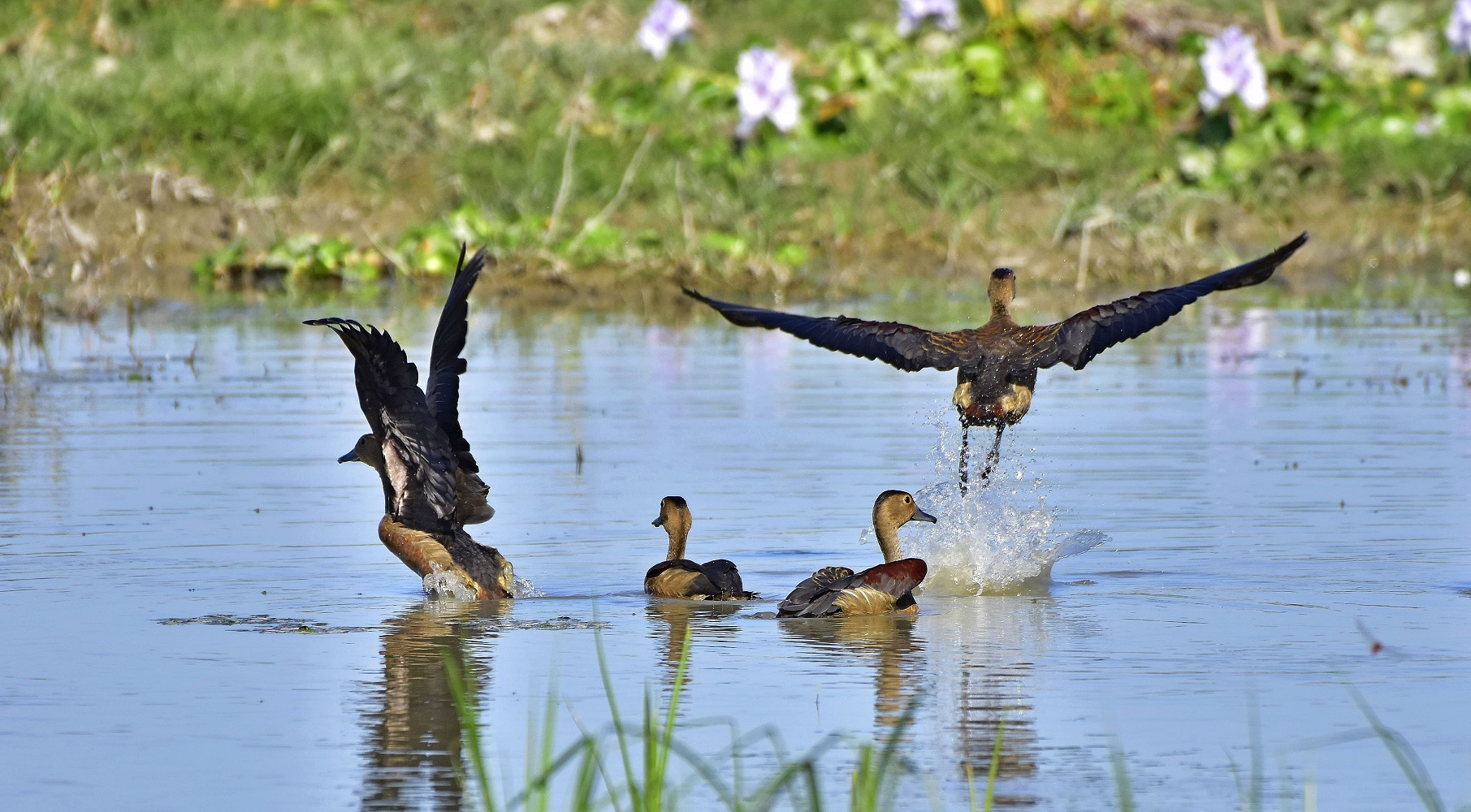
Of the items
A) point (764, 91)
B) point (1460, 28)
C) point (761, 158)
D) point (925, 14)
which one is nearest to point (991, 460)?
point (764, 91)

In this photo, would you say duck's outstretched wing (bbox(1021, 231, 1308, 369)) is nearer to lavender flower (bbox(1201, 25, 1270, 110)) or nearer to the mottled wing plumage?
the mottled wing plumage

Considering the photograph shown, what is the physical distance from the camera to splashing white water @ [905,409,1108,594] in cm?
895

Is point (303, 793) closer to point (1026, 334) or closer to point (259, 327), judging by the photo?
point (1026, 334)

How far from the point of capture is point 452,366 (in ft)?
29.3

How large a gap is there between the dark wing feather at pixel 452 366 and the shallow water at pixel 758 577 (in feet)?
1.87

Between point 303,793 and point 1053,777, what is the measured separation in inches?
67.2

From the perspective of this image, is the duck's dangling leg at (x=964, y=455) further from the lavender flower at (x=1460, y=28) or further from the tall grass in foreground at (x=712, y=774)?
the lavender flower at (x=1460, y=28)

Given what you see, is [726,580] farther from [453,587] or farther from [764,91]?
[764,91]

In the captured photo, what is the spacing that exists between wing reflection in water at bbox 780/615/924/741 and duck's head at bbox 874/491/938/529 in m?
0.90

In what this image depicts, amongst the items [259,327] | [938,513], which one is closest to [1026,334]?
[938,513]

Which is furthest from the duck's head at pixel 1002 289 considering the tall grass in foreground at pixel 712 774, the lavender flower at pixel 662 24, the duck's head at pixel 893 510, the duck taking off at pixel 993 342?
the lavender flower at pixel 662 24

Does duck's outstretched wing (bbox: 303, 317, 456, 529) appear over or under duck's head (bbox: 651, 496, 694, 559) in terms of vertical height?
over

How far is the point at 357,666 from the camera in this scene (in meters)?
7.30

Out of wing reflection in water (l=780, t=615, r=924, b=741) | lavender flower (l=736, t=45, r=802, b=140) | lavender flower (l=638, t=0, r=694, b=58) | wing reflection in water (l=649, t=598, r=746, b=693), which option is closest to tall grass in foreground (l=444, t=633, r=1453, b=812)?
wing reflection in water (l=780, t=615, r=924, b=741)
